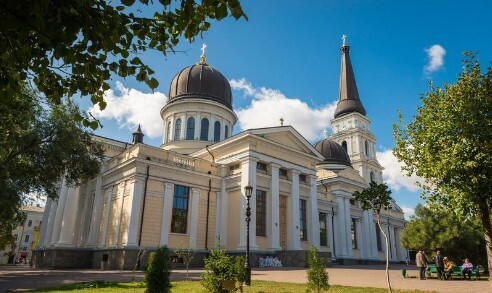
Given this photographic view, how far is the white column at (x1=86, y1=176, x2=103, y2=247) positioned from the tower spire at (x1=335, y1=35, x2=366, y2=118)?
48271 mm

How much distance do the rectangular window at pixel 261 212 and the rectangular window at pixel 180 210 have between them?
222 inches

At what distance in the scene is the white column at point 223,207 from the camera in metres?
27.5

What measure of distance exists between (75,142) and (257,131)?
13.6m

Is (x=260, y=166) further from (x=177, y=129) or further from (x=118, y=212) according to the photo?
(x=177, y=129)

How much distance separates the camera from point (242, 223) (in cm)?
2639

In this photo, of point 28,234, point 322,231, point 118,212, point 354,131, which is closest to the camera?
point 118,212

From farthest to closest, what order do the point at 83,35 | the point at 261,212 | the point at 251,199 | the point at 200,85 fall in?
the point at 200,85, the point at 261,212, the point at 251,199, the point at 83,35

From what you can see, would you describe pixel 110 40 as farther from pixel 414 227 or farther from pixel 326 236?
pixel 326 236

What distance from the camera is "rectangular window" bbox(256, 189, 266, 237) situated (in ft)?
91.1

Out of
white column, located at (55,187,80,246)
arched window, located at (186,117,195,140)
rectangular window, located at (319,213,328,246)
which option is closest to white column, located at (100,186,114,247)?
white column, located at (55,187,80,246)

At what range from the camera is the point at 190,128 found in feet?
120

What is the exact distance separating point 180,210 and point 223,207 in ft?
12.0

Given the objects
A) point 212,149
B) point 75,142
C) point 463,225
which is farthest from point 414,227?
point 75,142

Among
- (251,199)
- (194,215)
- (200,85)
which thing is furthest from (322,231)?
(200,85)
